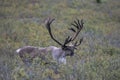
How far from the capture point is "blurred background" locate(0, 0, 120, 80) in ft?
26.3

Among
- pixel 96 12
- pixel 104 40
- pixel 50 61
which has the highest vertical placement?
pixel 50 61

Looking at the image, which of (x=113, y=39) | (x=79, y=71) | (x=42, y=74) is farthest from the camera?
(x=113, y=39)

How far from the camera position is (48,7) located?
24.6 m

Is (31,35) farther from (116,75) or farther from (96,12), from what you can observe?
(96,12)

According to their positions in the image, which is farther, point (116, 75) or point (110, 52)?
point (110, 52)

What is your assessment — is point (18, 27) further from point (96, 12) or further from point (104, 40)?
point (96, 12)

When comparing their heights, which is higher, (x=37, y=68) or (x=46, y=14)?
(x=37, y=68)

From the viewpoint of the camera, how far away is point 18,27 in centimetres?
1700

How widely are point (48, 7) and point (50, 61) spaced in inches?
625

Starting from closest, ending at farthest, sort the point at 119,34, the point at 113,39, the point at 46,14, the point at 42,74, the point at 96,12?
1. the point at 42,74
2. the point at 113,39
3. the point at 119,34
4. the point at 46,14
5. the point at 96,12

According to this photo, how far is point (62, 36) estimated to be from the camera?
1545 cm

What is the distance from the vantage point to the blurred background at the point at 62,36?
8.01 metres

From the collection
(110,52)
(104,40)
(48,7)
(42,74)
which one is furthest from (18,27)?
(42,74)

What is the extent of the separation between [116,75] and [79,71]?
99 cm
